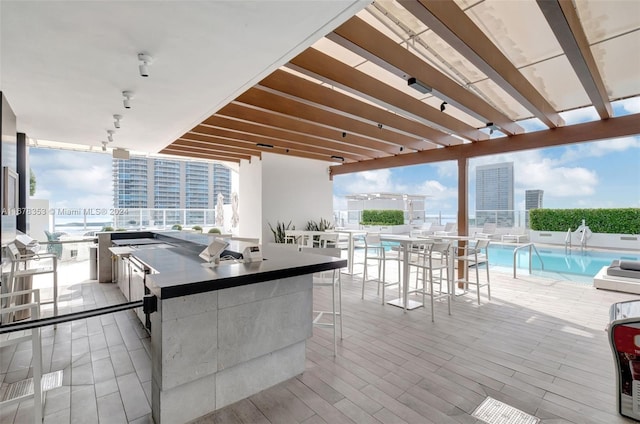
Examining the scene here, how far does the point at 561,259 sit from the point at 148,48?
424 inches

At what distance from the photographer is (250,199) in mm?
7457

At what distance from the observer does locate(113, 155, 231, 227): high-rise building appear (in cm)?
1503

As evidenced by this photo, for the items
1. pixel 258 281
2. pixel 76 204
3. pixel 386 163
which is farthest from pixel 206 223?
pixel 258 281

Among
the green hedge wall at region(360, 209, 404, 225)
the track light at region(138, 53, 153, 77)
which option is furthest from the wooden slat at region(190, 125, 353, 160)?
the green hedge wall at region(360, 209, 404, 225)

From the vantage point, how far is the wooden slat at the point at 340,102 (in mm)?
3158

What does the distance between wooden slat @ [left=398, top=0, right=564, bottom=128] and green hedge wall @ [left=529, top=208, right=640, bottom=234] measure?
374 inches

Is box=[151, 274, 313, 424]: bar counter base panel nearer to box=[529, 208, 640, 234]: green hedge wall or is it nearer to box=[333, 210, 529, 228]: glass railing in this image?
box=[333, 210, 529, 228]: glass railing

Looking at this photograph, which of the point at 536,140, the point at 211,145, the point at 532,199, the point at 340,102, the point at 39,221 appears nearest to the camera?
the point at 340,102

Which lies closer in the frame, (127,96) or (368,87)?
(127,96)

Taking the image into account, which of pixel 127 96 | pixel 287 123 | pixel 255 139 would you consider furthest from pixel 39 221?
pixel 287 123

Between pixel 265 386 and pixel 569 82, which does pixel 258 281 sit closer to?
pixel 265 386

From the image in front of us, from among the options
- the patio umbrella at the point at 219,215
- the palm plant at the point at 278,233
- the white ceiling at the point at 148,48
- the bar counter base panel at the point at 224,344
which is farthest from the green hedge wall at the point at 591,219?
the white ceiling at the point at 148,48

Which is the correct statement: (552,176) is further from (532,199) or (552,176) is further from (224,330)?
(224,330)

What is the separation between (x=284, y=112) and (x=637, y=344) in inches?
148
